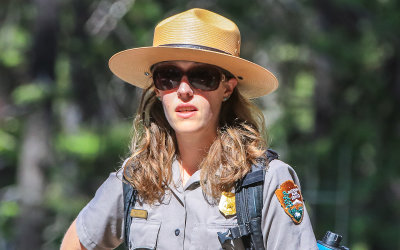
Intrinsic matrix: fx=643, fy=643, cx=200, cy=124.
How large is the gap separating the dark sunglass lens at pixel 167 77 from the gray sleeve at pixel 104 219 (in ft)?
1.25

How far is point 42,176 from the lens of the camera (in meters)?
8.67

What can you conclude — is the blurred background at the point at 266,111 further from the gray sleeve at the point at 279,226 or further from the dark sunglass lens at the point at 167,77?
the gray sleeve at the point at 279,226

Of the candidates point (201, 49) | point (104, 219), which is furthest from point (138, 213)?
point (201, 49)

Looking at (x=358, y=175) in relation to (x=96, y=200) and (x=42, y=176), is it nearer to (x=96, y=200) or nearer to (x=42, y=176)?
(x=42, y=176)

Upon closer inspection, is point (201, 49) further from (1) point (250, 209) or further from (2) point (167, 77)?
(1) point (250, 209)

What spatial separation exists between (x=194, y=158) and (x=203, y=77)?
33cm

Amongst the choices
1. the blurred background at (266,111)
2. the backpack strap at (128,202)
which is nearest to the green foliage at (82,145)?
the blurred background at (266,111)

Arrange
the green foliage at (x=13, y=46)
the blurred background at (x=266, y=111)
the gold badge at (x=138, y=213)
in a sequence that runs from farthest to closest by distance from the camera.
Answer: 1. the green foliage at (x=13, y=46)
2. the blurred background at (x=266, y=111)
3. the gold badge at (x=138, y=213)

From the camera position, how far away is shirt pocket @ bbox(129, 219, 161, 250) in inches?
89.7

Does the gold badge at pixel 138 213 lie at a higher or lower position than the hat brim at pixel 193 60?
lower

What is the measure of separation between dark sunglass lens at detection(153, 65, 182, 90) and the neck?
0.21m

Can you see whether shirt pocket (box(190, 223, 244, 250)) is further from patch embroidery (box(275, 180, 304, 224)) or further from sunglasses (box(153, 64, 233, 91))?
sunglasses (box(153, 64, 233, 91))

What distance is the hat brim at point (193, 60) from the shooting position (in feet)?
7.54

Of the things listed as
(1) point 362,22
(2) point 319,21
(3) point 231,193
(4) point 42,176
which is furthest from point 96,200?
(2) point 319,21
